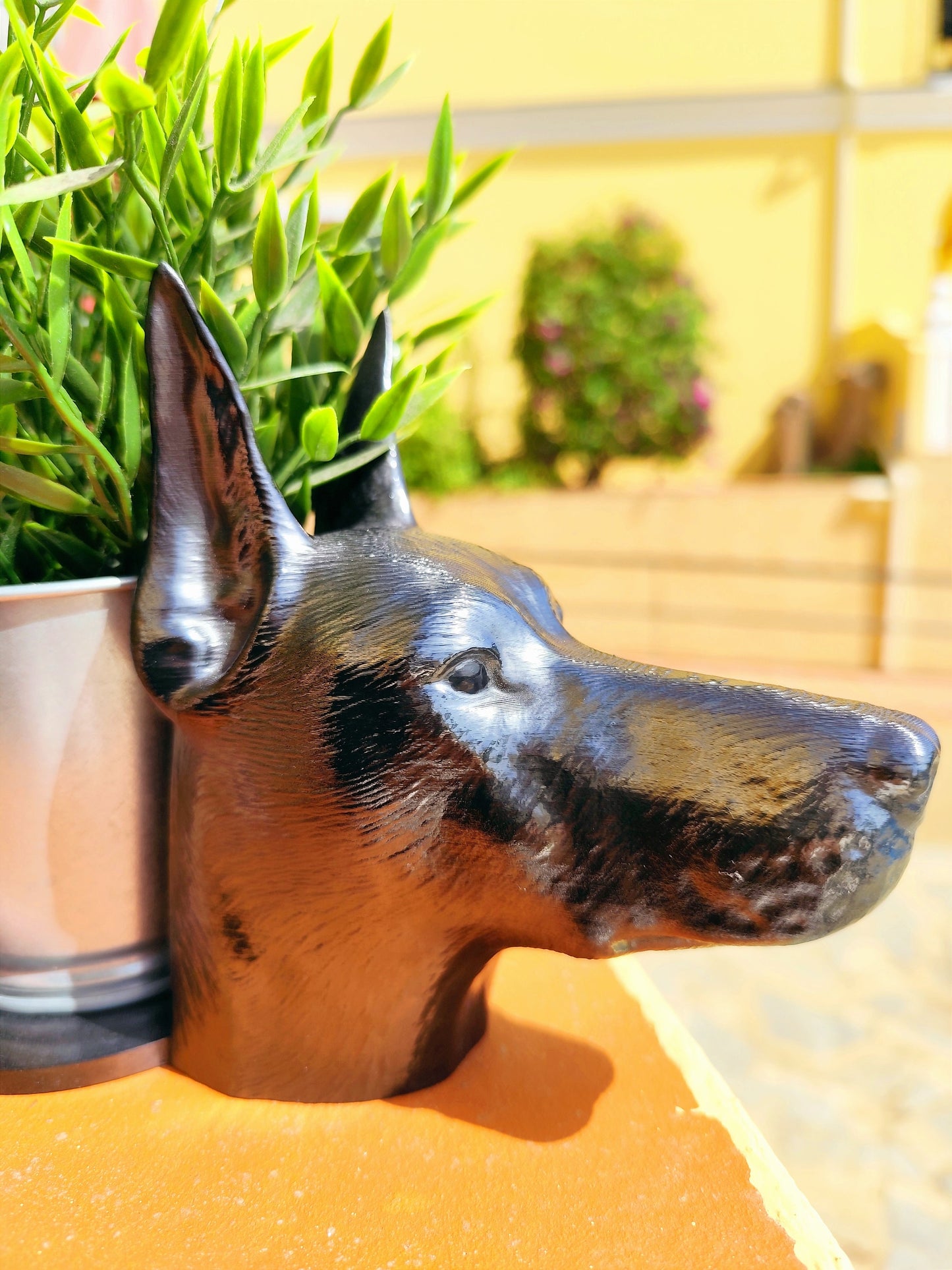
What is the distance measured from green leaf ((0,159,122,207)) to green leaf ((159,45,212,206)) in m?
0.06

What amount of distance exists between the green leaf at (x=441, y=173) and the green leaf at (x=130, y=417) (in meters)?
0.26

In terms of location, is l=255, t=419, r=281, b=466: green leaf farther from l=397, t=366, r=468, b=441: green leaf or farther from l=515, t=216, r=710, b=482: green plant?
l=515, t=216, r=710, b=482: green plant

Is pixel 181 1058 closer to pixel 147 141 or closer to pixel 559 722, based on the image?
pixel 559 722

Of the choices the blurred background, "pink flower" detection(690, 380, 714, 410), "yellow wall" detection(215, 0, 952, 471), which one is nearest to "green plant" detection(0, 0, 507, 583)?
the blurred background

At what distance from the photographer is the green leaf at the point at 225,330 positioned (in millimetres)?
646

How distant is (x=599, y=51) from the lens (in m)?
6.85

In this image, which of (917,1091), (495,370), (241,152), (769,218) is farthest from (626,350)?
(241,152)

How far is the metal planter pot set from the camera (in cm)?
67

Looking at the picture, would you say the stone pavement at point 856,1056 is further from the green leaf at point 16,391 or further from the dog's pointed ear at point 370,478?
the green leaf at point 16,391

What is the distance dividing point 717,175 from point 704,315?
4.72 ft

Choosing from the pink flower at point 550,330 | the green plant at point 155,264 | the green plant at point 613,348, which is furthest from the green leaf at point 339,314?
the pink flower at point 550,330

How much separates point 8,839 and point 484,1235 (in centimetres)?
40

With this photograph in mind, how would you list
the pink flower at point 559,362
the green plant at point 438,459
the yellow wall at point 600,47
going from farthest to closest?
1. the yellow wall at point 600,47
2. the pink flower at point 559,362
3. the green plant at point 438,459

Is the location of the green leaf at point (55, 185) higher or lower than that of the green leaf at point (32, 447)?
higher
